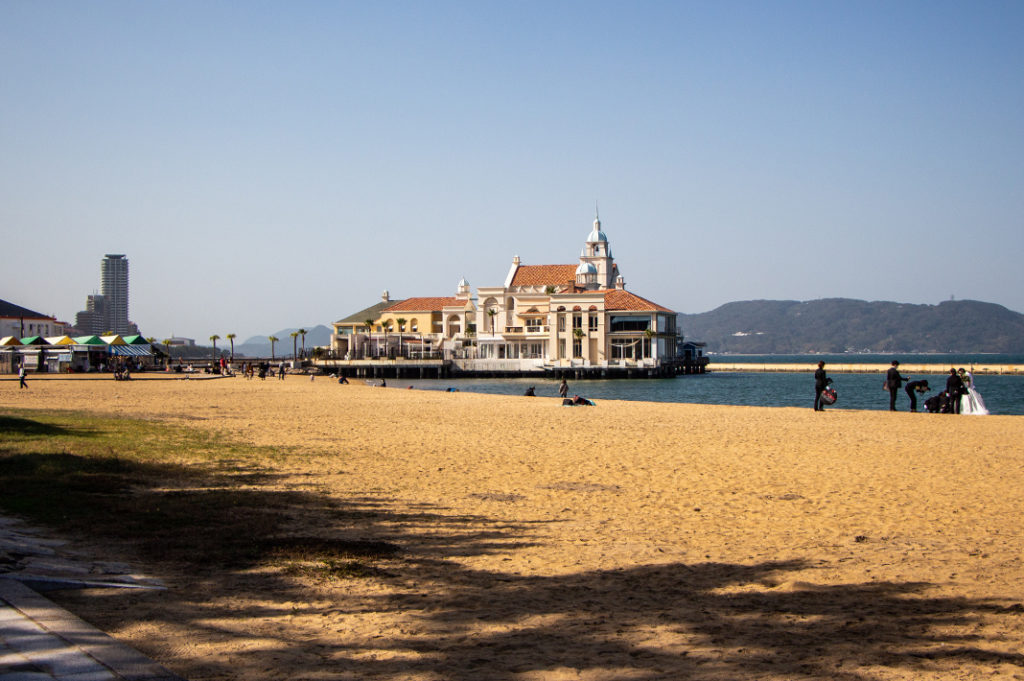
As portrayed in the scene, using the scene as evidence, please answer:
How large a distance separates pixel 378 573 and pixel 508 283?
293 feet

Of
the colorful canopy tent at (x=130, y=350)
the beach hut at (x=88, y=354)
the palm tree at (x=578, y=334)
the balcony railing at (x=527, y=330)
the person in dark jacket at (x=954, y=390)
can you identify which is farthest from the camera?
the balcony railing at (x=527, y=330)

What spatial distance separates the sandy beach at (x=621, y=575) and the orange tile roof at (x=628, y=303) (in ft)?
224

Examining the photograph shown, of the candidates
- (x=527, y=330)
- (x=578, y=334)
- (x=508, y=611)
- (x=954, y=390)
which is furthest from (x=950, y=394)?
(x=527, y=330)

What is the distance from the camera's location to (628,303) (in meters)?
86.1

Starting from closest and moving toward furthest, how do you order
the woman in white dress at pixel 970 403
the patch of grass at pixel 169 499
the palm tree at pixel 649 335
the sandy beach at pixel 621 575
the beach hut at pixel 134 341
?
the sandy beach at pixel 621 575 < the patch of grass at pixel 169 499 < the woman in white dress at pixel 970 403 < the beach hut at pixel 134 341 < the palm tree at pixel 649 335

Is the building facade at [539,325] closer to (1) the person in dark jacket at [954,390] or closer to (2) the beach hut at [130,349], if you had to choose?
(2) the beach hut at [130,349]

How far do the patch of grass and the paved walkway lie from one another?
2.80 ft

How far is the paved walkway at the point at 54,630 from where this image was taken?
4.46 metres

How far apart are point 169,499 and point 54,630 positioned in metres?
5.36

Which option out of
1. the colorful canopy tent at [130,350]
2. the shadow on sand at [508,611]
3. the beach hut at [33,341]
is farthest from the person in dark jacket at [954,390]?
the beach hut at [33,341]

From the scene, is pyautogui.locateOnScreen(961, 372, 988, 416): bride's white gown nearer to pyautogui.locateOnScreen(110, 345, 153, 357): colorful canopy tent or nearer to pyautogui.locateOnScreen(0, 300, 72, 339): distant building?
pyautogui.locateOnScreen(110, 345, 153, 357): colorful canopy tent

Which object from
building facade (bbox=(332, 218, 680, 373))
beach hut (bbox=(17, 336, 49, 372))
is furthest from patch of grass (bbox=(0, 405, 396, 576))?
building facade (bbox=(332, 218, 680, 373))

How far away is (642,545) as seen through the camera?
28.7ft

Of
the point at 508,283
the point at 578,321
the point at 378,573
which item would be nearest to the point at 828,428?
the point at 378,573
